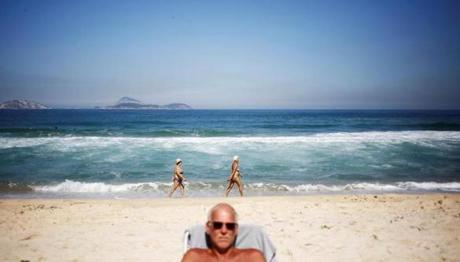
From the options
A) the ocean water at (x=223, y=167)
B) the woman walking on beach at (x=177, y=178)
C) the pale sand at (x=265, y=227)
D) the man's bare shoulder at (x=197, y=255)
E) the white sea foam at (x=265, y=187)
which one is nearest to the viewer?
the man's bare shoulder at (x=197, y=255)

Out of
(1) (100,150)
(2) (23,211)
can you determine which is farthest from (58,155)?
(2) (23,211)

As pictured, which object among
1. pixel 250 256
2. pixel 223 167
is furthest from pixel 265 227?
pixel 223 167

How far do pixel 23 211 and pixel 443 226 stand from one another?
10633mm

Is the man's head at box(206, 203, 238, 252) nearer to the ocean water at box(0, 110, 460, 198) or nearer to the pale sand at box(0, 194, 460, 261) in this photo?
the pale sand at box(0, 194, 460, 261)

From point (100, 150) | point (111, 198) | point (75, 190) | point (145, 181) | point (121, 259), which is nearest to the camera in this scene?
point (121, 259)

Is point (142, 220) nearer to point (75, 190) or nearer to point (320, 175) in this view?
point (75, 190)

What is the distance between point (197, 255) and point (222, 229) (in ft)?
1.09

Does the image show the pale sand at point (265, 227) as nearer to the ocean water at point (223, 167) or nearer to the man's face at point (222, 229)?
the ocean water at point (223, 167)

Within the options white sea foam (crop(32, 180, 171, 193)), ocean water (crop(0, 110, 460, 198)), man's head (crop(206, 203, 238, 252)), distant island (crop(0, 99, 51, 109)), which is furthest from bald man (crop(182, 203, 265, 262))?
distant island (crop(0, 99, 51, 109))

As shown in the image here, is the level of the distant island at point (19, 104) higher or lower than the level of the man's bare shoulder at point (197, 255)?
higher

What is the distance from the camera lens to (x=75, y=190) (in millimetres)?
12516

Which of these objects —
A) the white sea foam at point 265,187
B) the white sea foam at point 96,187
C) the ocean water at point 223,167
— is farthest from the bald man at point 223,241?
the white sea foam at point 96,187

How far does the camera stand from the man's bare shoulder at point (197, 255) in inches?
112

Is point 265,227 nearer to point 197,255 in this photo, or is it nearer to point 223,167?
point 197,255
